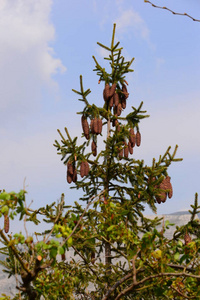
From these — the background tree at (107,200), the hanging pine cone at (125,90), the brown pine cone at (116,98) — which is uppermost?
the hanging pine cone at (125,90)

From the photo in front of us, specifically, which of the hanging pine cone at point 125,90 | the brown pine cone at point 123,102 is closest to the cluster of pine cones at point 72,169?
the brown pine cone at point 123,102

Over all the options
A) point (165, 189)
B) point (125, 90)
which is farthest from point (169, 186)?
point (125, 90)

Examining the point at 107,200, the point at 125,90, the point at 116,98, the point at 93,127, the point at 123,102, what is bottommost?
the point at 107,200

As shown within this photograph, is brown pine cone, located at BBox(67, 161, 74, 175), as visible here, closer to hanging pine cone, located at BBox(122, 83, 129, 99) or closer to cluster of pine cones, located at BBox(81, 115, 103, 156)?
cluster of pine cones, located at BBox(81, 115, 103, 156)

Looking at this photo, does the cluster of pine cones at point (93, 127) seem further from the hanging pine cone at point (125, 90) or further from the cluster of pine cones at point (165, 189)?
the cluster of pine cones at point (165, 189)

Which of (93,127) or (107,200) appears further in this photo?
(93,127)

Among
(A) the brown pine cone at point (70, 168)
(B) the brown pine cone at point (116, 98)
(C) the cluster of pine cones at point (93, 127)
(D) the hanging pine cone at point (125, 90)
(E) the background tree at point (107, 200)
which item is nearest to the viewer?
(E) the background tree at point (107, 200)

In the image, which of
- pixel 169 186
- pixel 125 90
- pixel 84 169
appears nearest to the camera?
pixel 169 186

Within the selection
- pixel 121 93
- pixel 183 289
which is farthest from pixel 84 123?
pixel 183 289

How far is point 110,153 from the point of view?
1010 cm

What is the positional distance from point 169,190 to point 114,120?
3.61 metres

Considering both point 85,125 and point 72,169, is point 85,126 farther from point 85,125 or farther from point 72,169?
point 72,169

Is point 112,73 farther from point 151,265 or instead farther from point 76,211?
point 151,265

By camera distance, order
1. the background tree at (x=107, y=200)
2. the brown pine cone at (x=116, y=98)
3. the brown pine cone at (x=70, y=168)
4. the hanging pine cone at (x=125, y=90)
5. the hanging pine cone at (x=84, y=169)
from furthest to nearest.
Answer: the hanging pine cone at (x=125, y=90) → the brown pine cone at (x=116, y=98) → the brown pine cone at (x=70, y=168) → the hanging pine cone at (x=84, y=169) → the background tree at (x=107, y=200)
